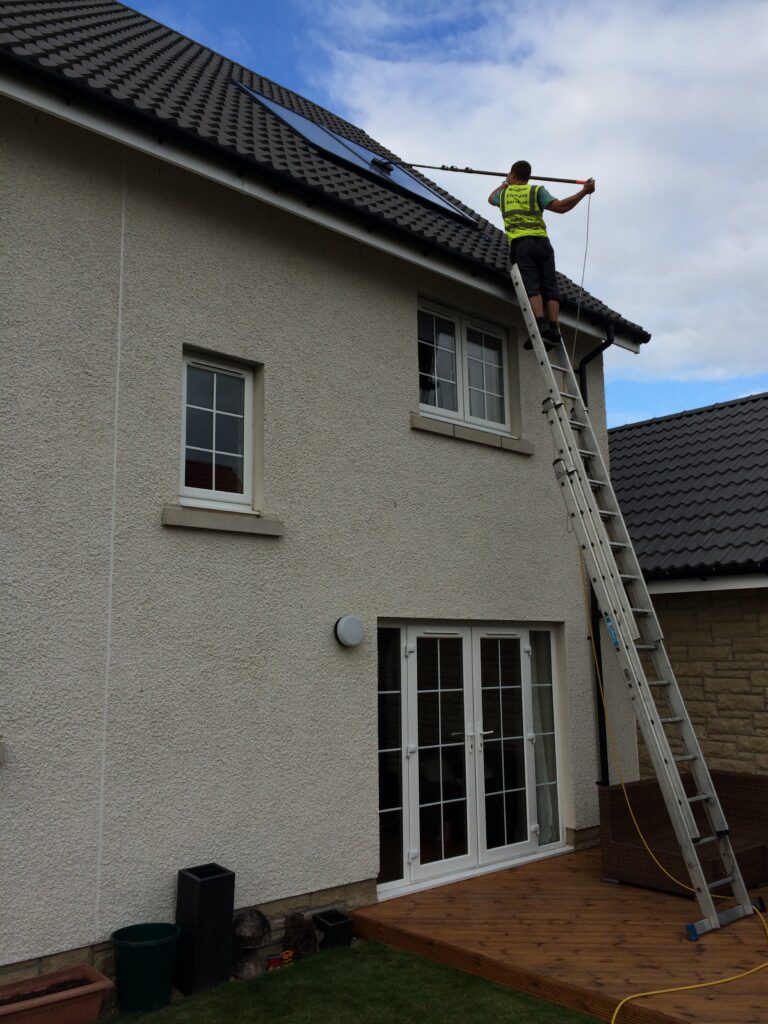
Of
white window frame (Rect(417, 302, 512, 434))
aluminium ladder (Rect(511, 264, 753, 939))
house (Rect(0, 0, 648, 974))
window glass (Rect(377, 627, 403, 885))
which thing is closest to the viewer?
house (Rect(0, 0, 648, 974))

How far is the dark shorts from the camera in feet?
28.0

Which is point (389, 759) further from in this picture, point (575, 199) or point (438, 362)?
point (575, 199)

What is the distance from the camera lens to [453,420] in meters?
8.50

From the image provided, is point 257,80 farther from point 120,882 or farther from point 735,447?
point 120,882

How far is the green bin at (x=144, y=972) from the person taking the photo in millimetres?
5211

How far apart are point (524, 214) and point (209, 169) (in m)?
3.61

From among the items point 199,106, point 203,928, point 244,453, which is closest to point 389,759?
point 203,928

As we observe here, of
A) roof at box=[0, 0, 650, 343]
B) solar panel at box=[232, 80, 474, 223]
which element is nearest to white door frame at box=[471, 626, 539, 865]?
roof at box=[0, 0, 650, 343]

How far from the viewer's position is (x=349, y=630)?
6.93 meters

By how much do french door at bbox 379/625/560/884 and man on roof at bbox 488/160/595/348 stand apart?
3165mm

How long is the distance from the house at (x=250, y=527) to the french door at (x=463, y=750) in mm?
28

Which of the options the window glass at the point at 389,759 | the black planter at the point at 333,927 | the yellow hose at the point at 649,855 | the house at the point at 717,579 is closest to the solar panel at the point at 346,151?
the house at the point at 717,579

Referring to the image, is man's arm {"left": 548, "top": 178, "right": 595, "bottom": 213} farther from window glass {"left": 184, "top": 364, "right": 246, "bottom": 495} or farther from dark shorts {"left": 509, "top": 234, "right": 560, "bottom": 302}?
window glass {"left": 184, "top": 364, "right": 246, "bottom": 495}

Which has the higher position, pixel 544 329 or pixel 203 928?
pixel 544 329
